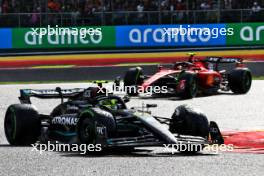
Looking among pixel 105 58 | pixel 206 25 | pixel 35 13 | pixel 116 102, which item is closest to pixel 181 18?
pixel 206 25

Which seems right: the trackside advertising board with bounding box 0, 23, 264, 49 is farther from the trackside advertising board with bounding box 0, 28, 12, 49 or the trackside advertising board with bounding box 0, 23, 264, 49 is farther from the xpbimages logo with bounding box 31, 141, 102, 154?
the xpbimages logo with bounding box 31, 141, 102, 154

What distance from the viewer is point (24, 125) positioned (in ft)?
41.0

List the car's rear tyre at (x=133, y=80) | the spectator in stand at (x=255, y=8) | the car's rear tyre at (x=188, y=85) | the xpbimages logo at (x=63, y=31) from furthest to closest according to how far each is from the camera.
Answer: the spectator in stand at (x=255, y=8)
the xpbimages logo at (x=63, y=31)
the car's rear tyre at (x=133, y=80)
the car's rear tyre at (x=188, y=85)

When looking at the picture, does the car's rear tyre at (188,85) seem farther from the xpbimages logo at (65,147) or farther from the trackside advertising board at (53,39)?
the trackside advertising board at (53,39)

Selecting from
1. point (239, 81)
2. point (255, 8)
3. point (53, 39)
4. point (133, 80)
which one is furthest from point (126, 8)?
point (133, 80)

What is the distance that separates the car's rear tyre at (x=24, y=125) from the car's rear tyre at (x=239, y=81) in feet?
36.4

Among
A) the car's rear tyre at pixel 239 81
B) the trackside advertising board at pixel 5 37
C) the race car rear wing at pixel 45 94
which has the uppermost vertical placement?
the race car rear wing at pixel 45 94

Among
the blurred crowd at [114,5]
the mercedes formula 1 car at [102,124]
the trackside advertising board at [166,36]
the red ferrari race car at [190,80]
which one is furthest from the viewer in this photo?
the blurred crowd at [114,5]

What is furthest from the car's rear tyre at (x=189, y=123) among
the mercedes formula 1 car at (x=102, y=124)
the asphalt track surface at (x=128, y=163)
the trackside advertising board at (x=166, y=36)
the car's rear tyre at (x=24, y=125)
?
the trackside advertising board at (x=166, y=36)

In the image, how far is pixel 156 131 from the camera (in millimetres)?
11297

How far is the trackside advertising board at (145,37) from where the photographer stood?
33.7 meters

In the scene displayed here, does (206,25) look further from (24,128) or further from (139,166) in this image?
(139,166)

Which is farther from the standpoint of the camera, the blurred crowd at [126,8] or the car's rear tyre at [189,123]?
the blurred crowd at [126,8]

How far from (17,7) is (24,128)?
2217 centimetres
